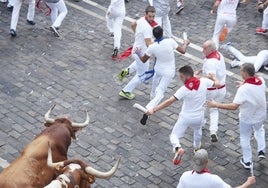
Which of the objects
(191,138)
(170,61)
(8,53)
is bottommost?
(8,53)

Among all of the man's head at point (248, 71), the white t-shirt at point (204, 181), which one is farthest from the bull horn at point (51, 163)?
the man's head at point (248, 71)

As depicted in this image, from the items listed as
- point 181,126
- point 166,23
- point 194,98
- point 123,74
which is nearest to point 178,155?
point 181,126

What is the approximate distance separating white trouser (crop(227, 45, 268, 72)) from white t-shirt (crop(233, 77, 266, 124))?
13.0 ft

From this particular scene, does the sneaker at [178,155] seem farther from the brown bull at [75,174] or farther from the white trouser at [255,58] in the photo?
the white trouser at [255,58]

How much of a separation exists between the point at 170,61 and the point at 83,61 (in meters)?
3.06

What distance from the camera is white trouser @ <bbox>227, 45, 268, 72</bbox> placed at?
14547 mm

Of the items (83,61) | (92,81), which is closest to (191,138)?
(92,81)

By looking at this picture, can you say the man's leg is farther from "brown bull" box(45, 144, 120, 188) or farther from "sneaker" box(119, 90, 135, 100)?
"brown bull" box(45, 144, 120, 188)

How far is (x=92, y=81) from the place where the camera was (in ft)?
44.8

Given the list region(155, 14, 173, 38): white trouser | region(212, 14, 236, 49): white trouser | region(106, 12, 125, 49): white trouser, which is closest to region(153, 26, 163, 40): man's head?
region(106, 12, 125, 49): white trouser

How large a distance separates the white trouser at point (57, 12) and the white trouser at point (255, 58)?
4.40 metres

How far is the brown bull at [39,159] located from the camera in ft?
28.0

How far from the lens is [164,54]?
11969 millimetres

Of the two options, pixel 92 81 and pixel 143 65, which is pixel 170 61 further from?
pixel 92 81
